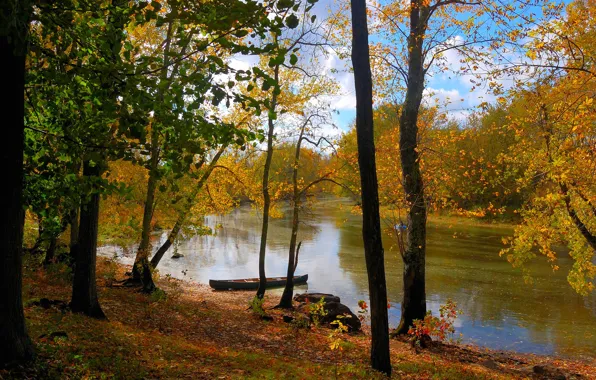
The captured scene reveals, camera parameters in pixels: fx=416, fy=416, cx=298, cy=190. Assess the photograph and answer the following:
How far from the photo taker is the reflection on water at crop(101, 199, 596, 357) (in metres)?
14.6

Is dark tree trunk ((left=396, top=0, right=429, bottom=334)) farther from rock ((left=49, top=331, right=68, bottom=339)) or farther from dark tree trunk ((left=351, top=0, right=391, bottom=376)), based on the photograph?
rock ((left=49, top=331, right=68, bottom=339))

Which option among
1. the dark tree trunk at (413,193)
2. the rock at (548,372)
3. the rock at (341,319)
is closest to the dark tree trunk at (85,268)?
the rock at (341,319)

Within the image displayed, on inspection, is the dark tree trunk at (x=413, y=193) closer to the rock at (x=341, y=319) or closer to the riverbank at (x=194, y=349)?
the riverbank at (x=194, y=349)

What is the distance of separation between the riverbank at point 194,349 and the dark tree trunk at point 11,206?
383 millimetres

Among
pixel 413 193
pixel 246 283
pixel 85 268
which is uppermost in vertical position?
pixel 413 193

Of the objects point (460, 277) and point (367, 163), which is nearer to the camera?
point (367, 163)

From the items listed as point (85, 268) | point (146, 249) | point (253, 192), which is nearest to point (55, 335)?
point (85, 268)

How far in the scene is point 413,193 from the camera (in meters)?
10.7

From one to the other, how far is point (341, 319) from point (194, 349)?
20.7 ft

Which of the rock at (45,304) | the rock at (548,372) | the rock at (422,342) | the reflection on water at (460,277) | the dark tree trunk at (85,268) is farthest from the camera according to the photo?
the reflection on water at (460,277)

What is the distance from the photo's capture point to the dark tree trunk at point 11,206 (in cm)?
414

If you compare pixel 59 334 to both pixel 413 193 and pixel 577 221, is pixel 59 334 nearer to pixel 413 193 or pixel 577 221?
pixel 413 193

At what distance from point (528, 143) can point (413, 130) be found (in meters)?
4.69

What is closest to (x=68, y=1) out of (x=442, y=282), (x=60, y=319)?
(x=60, y=319)
